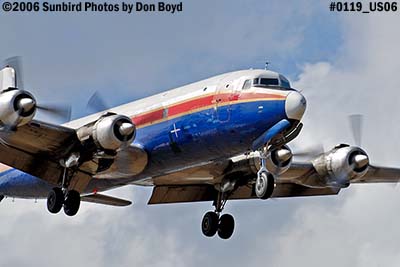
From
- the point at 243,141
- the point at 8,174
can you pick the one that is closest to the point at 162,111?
the point at 243,141

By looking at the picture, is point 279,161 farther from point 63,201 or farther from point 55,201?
point 55,201

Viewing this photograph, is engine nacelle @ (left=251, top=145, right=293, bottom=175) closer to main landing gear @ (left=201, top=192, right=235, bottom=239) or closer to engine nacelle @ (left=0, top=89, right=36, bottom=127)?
main landing gear @ (left=201, top=192, right=235, bottom=239)

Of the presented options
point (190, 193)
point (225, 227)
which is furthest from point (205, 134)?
point (190, 193)

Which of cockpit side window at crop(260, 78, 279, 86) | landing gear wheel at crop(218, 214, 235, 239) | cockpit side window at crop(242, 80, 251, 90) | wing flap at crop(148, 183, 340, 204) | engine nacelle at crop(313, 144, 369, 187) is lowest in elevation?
landing gear wheel at crop(218, 214, 235, 239)

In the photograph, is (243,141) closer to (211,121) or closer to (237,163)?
(211,121)

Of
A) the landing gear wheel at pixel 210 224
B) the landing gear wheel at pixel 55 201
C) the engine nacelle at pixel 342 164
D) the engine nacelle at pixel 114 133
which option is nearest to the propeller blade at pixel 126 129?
the engine nacelle at pixel 114 133

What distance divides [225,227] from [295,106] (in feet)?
28.5

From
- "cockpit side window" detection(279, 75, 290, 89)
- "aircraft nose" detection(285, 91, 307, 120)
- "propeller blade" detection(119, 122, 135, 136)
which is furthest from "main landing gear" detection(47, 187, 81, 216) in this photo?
"aircraft nose" detection(285, 91, 307, 120)

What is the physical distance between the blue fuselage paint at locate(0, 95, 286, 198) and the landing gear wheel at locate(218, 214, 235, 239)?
4514 mm

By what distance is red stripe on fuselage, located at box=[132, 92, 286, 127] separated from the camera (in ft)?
115

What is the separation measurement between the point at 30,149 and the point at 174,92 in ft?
17.2

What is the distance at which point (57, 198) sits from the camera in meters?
37.3

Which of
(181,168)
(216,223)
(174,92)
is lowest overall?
(216,223)

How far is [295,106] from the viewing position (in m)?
34.0
